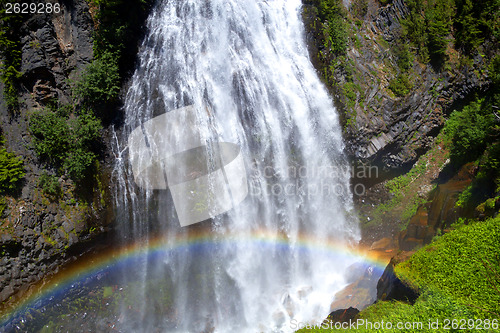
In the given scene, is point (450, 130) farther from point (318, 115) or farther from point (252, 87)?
point (252, 87)

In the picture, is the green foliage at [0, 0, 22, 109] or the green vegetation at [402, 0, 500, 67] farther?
the green vegetation at [402, 0, 500, 67]

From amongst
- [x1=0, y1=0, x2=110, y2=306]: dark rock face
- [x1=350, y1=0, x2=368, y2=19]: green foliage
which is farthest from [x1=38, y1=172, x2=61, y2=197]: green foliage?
[x1=350, y1=0, x2=368, y2=19]: green foliage

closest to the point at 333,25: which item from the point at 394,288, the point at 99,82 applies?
the point at 99,82

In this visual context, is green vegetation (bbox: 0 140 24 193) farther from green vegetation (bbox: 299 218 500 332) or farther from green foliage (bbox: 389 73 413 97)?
green foliage (bbox: 389 73 413 97)

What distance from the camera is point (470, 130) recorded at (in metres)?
14.9

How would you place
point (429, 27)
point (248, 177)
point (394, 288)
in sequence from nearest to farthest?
point (394, 288), point (248, 177), point (429, 27)

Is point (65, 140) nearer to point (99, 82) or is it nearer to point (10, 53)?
point (99, 82)

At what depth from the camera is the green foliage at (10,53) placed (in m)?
13.0

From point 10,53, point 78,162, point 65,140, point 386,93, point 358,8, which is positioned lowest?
point 78,162

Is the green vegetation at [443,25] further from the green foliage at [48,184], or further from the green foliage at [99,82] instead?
the green foliage at [48,184]

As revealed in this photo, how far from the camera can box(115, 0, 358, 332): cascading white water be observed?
13.8m

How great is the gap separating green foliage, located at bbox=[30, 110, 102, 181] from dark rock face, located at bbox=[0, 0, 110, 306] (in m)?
0.46

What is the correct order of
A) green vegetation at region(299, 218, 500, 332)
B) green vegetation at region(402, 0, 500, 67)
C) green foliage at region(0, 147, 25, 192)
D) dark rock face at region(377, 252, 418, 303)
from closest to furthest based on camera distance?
green vegetation at region(299, 218, 500, 332) → dark rock face at region(377, 252, 418, 303) → green foliage at region(0, 147, 25, 192) → green vegetation at region(402, 0, 500, 67)

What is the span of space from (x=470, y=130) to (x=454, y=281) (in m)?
8.73
